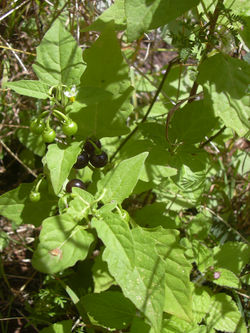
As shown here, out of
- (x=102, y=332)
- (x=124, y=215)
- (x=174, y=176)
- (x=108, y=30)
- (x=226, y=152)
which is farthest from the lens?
(x=226, y=152)

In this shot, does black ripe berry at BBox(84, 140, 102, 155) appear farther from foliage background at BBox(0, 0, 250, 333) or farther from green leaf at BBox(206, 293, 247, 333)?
green leaf at BBox(206, 293, 247, 333)

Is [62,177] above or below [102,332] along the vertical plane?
above

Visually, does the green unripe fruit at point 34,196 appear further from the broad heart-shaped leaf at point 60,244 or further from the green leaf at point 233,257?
the green leaf at point 233,257

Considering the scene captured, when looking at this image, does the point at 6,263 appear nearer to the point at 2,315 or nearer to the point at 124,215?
the point at 2,315

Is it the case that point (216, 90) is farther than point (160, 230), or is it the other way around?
point (160, 230)

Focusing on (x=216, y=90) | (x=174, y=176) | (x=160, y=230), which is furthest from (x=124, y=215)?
(x=216, y=90)

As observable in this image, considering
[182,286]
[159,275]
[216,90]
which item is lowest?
[182,286]

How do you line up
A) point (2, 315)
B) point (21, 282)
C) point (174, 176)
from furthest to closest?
point (21, 282) < point (2, 315) < point (174, 176)

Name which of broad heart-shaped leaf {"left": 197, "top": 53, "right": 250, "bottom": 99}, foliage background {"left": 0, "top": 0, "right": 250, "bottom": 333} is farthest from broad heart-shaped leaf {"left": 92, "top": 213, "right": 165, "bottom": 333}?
broad heart-shaped leaf {"left": 197, "top": 53, "right": 250, "bottom": 99}
